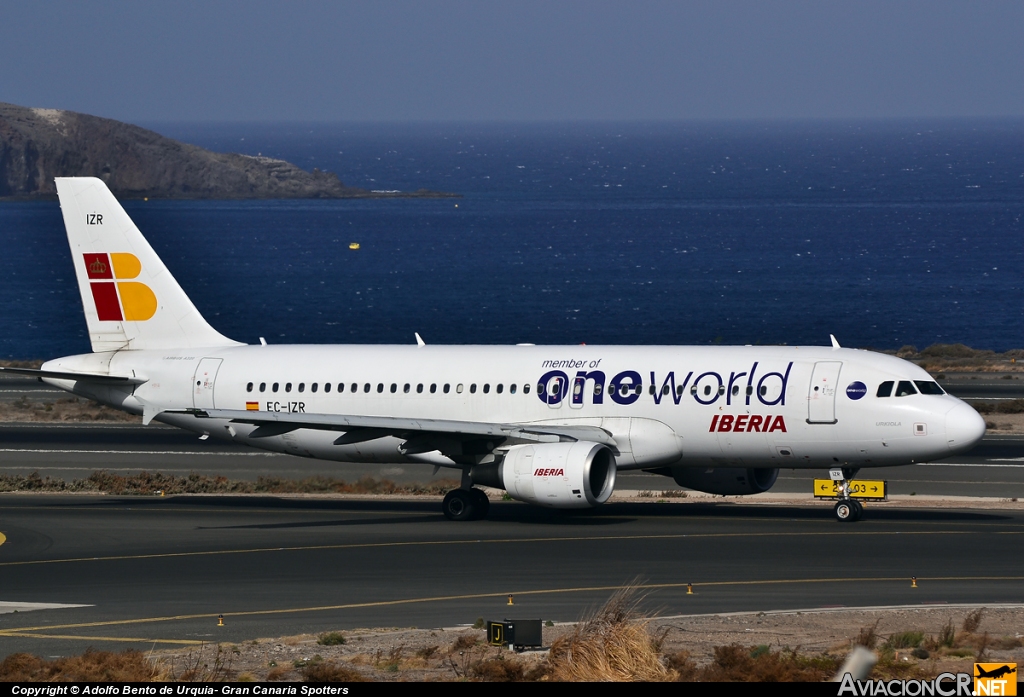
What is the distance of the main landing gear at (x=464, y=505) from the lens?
39.8 meters

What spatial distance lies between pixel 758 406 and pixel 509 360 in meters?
7.35

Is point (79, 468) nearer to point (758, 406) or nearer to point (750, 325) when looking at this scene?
point (758, 406)

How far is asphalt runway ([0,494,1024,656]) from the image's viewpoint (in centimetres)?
2623

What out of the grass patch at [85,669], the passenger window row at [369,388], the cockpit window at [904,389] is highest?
the passenger window row at [369,388]

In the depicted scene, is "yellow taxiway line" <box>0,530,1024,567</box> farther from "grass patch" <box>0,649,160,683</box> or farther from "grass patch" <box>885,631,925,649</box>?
"grass patch" <box>0,649,160,683</box>

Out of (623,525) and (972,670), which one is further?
(623,525)

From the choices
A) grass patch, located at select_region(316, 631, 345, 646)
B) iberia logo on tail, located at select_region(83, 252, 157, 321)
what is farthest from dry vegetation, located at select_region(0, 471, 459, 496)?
grass patch, located at select_region(316, 631, 345, 646)

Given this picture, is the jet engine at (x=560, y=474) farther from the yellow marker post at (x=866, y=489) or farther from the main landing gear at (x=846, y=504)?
the yellow marker post at (x=866, y=489)

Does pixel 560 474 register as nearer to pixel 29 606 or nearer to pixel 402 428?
pixel 402 428

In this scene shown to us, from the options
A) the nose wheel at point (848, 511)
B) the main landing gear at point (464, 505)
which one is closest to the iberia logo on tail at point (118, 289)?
the main landing gear at point (464, 505)

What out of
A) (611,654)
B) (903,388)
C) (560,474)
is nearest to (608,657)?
(611,654)

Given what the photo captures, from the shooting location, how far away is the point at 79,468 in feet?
176

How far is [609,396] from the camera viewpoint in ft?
129

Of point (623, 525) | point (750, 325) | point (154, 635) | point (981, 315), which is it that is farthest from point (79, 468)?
point (981, 315)
